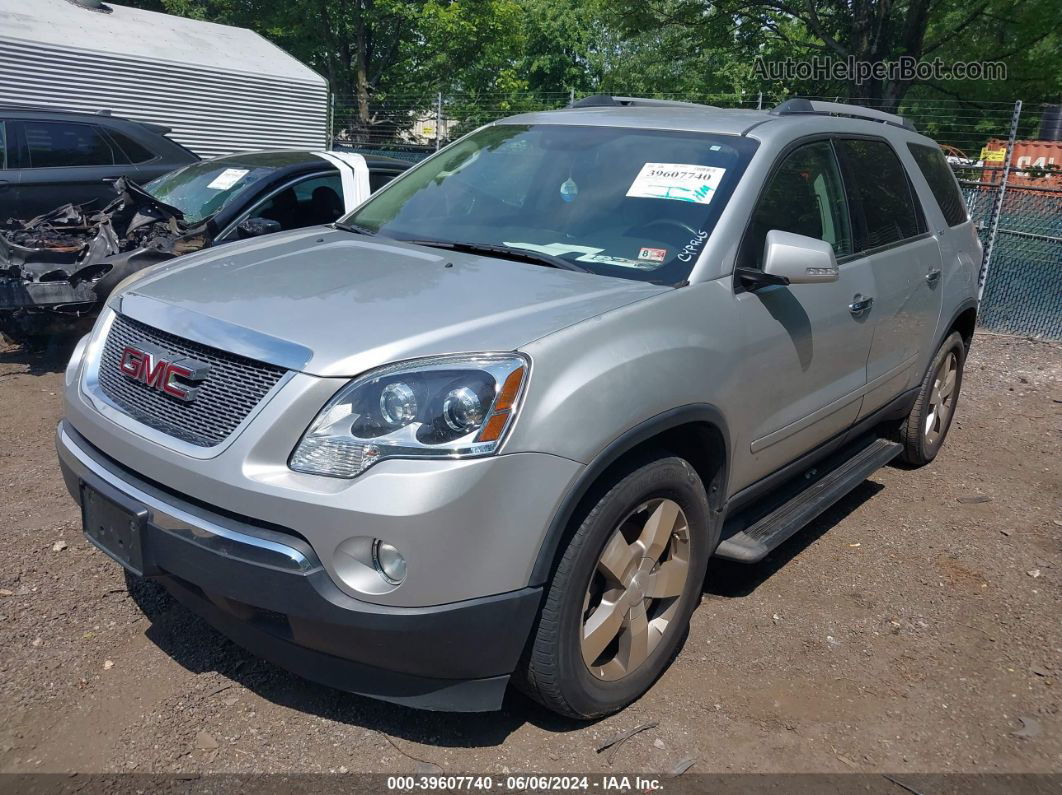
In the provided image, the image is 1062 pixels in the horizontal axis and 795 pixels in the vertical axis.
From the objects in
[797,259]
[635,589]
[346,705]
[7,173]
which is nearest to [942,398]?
[797,259]

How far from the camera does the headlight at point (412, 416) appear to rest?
2.30 metres

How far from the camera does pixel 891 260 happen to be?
4.17 meters

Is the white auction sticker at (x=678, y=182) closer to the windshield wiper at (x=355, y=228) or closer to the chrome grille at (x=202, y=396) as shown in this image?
the windshield wiper at (x=355, y=228)

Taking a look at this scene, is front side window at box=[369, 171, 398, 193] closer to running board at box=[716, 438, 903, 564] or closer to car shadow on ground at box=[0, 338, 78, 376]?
car shadow on ground at box=[0, 338, 78, 376]

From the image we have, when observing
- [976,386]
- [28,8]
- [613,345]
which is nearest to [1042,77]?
[976,386]

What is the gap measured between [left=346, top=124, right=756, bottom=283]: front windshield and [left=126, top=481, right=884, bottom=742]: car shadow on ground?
1485mm

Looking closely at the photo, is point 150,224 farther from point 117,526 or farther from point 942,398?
point 942,398

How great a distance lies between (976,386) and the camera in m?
7.43

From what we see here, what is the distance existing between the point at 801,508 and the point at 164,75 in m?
14.6

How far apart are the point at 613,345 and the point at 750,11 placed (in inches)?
919

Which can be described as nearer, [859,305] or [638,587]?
[638,587]

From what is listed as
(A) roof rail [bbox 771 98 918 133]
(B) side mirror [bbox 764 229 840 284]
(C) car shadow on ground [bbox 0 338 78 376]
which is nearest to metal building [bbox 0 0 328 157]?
(C) car shadow on ground [bbox 0 338 78 376]
